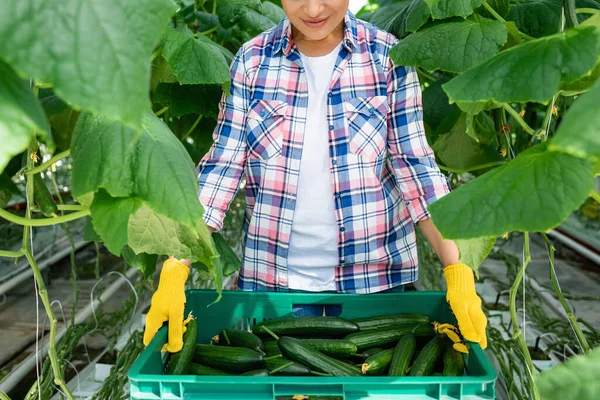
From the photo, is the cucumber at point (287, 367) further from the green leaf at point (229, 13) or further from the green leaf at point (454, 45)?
the green leaf at point (229, 13)

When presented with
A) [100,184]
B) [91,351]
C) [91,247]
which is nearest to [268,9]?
[91,351]

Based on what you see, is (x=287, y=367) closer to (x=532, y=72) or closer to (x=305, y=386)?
(x=305, y=386)

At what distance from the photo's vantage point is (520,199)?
0.96 metres

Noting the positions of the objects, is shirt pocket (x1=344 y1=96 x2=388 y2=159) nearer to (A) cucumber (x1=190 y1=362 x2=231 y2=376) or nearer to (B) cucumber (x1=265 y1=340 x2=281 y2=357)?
(B) cucumber (x1=265 y1=340 x2=281 y2=357)

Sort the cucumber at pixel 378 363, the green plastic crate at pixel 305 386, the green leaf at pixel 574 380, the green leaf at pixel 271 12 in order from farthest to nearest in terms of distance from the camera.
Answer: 1. the green leaf at pixel 271 12
2. the cucumber at pixel 378 363
3. the green plastic crate at pixel 305 386
4. the green leaf at pixel 574 380

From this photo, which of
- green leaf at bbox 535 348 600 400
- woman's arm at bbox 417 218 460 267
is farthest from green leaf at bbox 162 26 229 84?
green leaf at bbox 535 348 600 400

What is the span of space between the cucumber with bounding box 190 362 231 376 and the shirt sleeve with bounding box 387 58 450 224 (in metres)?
0.66

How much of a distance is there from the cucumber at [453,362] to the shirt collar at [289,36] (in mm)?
867

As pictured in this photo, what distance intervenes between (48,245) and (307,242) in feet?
10.4

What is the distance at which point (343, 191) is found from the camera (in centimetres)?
197

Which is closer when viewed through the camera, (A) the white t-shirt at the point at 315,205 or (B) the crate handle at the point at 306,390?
(B) the crate handle at the point at 306,390

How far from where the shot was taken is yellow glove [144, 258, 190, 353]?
1562mm

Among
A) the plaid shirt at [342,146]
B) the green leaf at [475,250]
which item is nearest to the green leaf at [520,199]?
the green leaf at [475,250]

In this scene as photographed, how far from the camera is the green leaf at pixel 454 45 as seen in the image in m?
1.66
